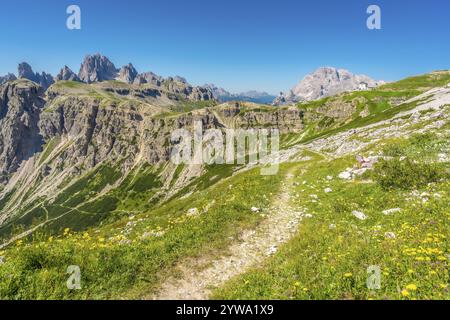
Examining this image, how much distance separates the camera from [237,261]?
13234 millimetres

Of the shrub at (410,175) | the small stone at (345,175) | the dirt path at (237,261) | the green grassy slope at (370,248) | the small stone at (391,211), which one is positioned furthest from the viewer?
the small stone at (345,175)

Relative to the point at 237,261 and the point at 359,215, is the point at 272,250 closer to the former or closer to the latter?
the point at 237,261

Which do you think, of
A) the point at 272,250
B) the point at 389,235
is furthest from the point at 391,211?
the point at 272,250

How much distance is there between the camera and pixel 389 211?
16.5 meters

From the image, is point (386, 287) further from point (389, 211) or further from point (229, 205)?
point (229, 205)

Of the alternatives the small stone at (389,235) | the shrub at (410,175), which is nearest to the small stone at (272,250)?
the small stone at (389,235)

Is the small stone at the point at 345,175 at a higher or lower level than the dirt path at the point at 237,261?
higher

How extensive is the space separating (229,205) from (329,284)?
1192cm

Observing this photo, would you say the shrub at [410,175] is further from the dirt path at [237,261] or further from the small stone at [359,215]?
the dirt path at [237,261]

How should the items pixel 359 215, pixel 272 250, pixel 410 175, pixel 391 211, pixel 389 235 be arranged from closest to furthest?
pixel 389 235
pixel 272 250
pixel 391 211
pixel 359 215
pixel 410 175

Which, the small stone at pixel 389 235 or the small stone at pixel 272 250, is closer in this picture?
the small stone at pixel 389 235

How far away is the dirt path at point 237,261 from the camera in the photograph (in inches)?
415
